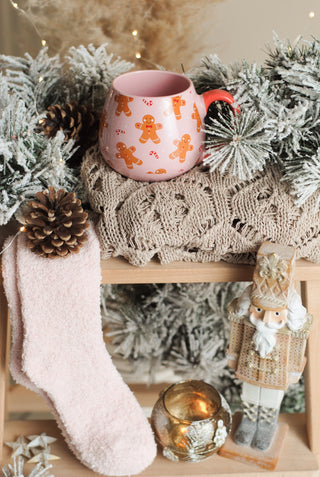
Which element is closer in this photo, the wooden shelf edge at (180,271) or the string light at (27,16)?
the wooden shelf edge at (180,271)

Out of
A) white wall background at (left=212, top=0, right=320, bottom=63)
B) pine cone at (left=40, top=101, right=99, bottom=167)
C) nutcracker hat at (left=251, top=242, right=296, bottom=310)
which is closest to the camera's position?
nutcracker hat at (left=251, top=242, right=296, bottom=310)

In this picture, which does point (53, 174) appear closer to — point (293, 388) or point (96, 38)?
point (96, 38)

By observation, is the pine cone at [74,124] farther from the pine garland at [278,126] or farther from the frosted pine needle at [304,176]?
the frosted pine needle at [304,176]

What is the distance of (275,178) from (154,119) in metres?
0.16

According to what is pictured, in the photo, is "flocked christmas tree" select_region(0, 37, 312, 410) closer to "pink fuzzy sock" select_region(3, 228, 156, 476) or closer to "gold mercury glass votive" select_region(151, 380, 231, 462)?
"pink fuzzy sock" select_region(3, 228, 156, 476)

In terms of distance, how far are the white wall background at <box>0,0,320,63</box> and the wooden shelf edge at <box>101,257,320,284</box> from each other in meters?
0.44

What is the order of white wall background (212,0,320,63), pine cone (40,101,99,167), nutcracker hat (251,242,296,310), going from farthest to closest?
1. white wall background (212,0,320,63)
2. pine cone (40,101,99,167)
3. nutcracker hat (251,242,296,310)

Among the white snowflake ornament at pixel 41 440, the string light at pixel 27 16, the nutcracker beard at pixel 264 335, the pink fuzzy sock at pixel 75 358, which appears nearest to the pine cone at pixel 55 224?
the pink fuzzy sock at pixel 75 358

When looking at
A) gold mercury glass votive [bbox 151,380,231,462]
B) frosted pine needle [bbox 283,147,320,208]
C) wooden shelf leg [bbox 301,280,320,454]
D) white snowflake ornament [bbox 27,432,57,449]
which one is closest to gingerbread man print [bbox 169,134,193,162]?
frosted pine needle [bbox 283,147,320,208]

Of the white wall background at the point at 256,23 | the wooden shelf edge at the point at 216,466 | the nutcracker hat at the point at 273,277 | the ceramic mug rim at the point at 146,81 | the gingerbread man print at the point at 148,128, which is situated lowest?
the wooden shelf edge at the point at 216,466

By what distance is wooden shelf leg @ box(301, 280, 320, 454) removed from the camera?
707 mm

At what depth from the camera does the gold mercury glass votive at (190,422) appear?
2.49 feet

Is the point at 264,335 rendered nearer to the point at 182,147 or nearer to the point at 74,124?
the point at 182,147

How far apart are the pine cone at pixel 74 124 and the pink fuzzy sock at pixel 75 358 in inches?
6.4
